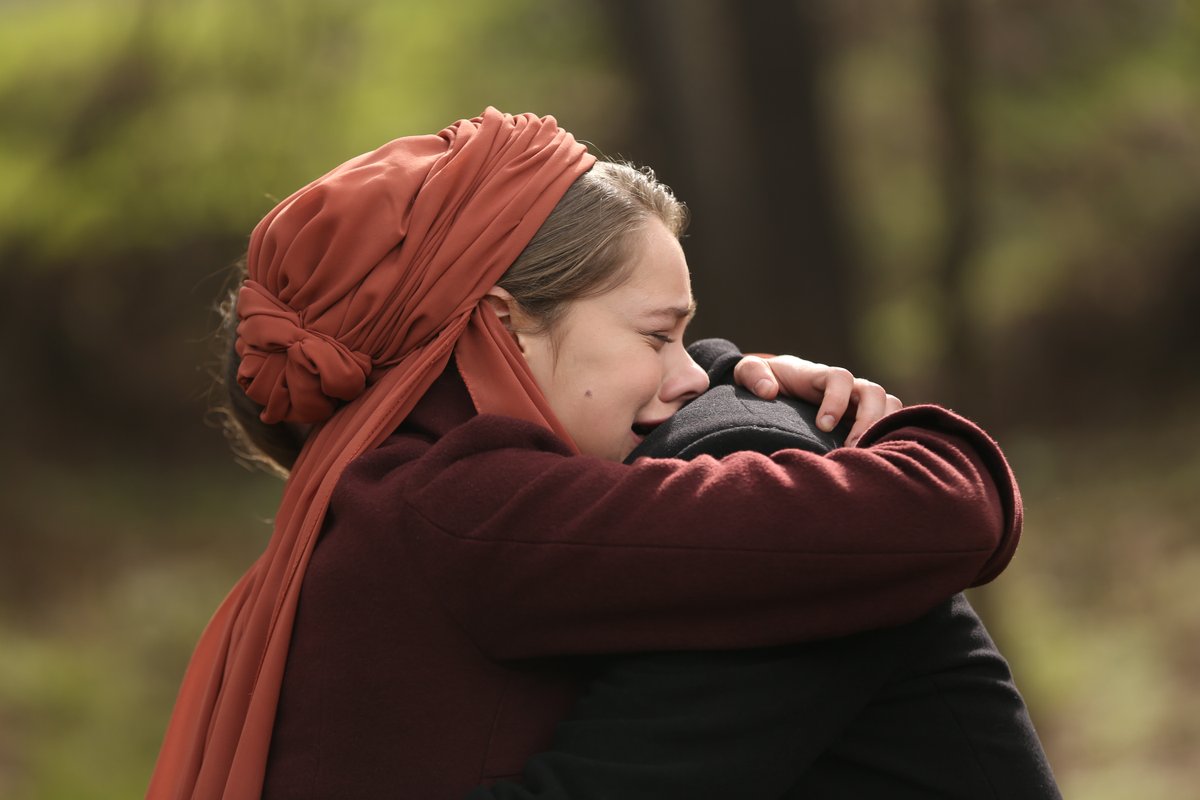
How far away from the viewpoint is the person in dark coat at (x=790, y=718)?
5.70ft

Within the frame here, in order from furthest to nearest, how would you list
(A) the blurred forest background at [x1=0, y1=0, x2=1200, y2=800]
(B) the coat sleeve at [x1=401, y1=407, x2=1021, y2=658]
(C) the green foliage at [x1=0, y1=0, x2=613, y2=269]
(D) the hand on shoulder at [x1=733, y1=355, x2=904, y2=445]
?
(C) the green foliage at [x1=0, y1=0, x2=613, y2=269] < (A) the blurred forest background at [x1=0, y1=0, x2=1200, y2=800] < (D) the hand on shoulder at [x1=733, y1=355, x2=904, y2=445] < (B) the coat sleeve at [x1=401, y1=407, x2=1021, y2=658]

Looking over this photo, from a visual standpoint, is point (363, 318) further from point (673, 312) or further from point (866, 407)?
point (866, 407)

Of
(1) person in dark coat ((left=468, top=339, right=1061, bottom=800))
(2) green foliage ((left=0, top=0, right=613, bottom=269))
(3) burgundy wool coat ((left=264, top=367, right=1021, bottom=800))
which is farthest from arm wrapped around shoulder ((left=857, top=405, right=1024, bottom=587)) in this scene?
(2) green foliage ((left=0, top=0, right=613, bottom=269))

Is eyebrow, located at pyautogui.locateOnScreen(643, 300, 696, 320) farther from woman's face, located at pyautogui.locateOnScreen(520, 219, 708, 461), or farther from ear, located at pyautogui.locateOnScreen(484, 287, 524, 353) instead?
ear, located at pyautogui.locateOnScreen(484, 287, 524, 353)

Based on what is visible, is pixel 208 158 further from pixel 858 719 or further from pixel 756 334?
pixel 858 719

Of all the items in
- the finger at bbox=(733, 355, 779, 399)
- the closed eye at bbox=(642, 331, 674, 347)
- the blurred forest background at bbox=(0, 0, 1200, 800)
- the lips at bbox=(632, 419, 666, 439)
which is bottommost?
the blurred forest background at bbox=(0, 0, 1200, 800)

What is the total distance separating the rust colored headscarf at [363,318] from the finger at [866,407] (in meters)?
0.45

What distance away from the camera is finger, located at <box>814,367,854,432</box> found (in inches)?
82.2

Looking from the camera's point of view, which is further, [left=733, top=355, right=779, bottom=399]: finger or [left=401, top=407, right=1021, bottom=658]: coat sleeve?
[left=733, top=355, right=779, bottom=399]: finger

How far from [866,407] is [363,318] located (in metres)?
0.78

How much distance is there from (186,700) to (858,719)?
3.62ft

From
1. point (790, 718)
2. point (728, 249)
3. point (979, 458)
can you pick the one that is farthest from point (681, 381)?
point (728, 249)

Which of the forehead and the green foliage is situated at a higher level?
the forehead

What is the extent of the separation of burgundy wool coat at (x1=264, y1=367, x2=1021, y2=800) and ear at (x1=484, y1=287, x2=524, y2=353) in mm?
268
